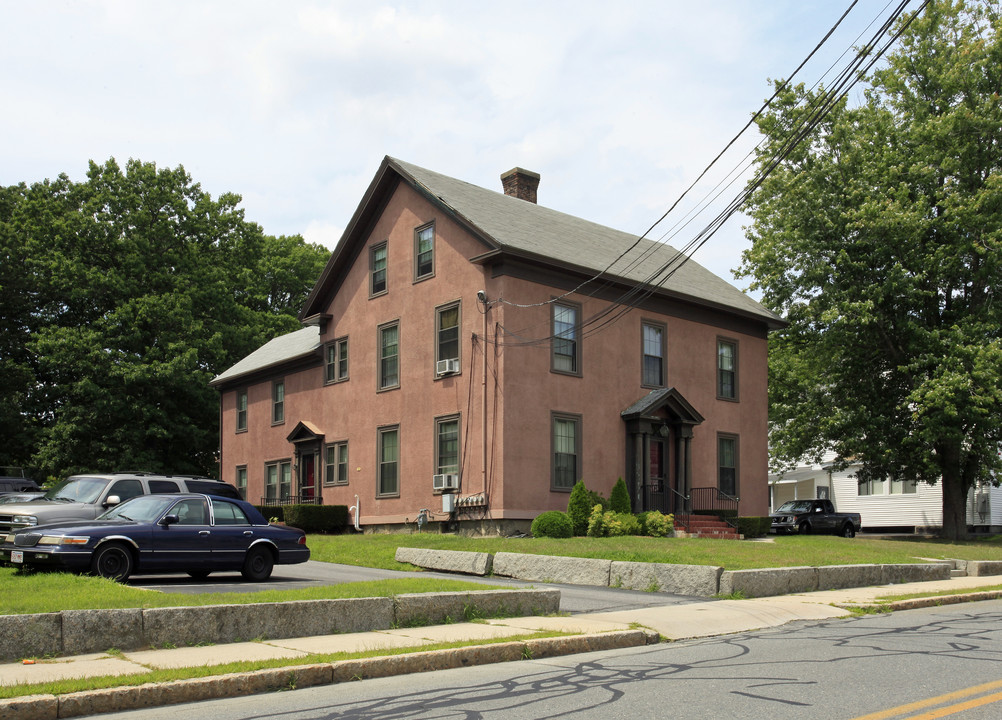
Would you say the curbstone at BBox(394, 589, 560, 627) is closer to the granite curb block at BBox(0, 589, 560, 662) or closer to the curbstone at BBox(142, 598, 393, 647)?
the granite curb block at BBox(0, 589, 560, 662)

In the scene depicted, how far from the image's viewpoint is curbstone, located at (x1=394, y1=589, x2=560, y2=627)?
11164 millimetres

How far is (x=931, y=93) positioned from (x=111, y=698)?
105 ft

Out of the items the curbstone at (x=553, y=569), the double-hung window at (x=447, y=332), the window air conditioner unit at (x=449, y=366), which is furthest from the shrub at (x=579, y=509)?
the curbstone at (x=553, y=569)

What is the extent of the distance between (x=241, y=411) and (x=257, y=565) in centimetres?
2322

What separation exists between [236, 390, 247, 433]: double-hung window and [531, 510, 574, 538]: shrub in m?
18.2

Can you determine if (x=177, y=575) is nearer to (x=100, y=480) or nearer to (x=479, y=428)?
(x=100, y=480)

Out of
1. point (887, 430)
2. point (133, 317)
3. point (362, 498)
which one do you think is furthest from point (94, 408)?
point (887, 430)

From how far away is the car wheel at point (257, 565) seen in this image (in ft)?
51.8

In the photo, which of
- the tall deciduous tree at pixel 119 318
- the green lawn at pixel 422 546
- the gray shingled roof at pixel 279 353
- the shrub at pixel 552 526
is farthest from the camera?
the tall deciduous tree at pixel 119 318

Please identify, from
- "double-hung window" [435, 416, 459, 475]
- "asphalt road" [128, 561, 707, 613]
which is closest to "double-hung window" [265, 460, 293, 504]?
"double-hung window" [435, 416, 459, 475]

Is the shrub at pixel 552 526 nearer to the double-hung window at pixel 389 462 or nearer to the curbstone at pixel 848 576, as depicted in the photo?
the double-hung window at pixel 389 462

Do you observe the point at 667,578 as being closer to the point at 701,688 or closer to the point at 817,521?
the point at 701,688

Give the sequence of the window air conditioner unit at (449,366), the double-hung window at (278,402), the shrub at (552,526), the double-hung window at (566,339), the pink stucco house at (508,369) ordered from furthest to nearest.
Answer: the double-hung window at (278,402) → the window air conditioner unit at (449,366) → the double-hung window at (566,339) → the pink stucco house at (508,369) → the shrub at (552,526)

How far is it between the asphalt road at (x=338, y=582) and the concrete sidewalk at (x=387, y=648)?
0.87m
